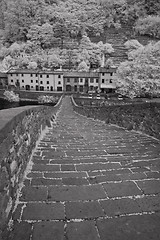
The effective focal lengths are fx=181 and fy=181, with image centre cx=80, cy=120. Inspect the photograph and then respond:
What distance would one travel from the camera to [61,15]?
261 ft

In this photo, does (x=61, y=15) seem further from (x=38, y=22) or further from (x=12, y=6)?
(x=12, y=6)

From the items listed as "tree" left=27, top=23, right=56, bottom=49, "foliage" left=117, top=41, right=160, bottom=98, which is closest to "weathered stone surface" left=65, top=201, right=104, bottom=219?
"foliage" left=117, top=41, right=160, bottom=98

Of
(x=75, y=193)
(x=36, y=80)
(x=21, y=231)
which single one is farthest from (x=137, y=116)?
(x=36, y=80)

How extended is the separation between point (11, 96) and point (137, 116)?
3781cm

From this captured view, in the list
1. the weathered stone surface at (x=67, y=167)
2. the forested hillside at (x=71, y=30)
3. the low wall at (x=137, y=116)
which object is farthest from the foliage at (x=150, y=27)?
the weathered stone surface at (x=67, y=167)

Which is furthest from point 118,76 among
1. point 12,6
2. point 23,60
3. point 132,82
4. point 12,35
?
point 12,6

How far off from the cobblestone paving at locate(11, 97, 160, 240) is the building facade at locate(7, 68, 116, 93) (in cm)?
4075

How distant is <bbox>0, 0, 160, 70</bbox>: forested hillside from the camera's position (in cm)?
6060

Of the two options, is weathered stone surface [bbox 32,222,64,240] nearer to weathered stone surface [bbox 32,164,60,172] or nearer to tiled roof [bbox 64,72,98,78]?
weathered stone surface [bbox 32,164,60,172]

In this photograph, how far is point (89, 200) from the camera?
2232mm

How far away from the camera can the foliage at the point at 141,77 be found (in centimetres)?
3159

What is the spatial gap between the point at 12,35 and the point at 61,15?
948 inches

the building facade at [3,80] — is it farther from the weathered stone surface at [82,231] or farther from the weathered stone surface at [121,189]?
the weathered stone surface at [82,231]

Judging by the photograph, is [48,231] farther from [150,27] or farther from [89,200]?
[150,27]
